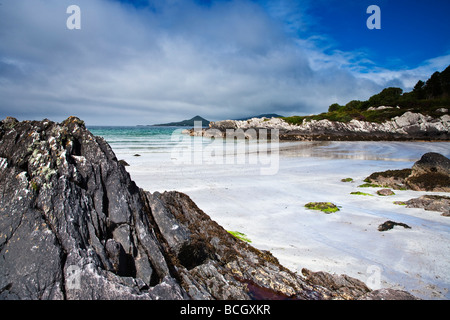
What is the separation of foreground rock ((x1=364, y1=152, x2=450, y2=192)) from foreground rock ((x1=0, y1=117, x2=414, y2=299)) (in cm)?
1198

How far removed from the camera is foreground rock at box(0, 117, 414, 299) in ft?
12.3

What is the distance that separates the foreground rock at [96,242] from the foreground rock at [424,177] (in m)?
12.0

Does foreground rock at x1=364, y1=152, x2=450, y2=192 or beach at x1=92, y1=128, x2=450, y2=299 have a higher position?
foreground rock at x1=364, y1=152, x2=450, y2=192

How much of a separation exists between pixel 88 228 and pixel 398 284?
6.91 m

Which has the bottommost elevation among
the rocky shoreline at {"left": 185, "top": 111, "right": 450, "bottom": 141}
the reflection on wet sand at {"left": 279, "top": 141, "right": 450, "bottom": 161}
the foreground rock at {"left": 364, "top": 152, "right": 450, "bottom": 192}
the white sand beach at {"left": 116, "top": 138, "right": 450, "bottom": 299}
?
the white sand beach at {"left": 116, "top": 138, "right": 450, "bottom": 299}

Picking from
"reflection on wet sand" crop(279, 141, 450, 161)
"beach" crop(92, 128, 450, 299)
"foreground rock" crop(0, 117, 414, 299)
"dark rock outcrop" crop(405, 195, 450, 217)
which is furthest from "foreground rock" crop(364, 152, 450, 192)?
"reflection on wet sand" crop(279, 141, 450, 161)

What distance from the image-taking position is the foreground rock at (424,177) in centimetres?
1397

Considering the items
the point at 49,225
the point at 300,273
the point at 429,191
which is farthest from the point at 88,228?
the point at 429,191

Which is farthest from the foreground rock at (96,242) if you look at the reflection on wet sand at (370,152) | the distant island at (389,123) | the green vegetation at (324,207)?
the distant island at (389,123)

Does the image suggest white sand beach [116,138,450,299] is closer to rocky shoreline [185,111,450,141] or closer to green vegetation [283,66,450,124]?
rocky shoreline [185,111,450,141]

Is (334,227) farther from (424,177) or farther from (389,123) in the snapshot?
(389,123)

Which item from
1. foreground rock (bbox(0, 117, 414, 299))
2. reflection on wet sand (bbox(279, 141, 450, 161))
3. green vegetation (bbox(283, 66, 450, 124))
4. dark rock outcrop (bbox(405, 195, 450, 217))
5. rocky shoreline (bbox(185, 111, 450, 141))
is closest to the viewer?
foreground rock (bbox(0, 117, 414, 299))

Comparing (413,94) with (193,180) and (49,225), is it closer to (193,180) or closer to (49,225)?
(193,180)

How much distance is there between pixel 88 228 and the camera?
445cm
